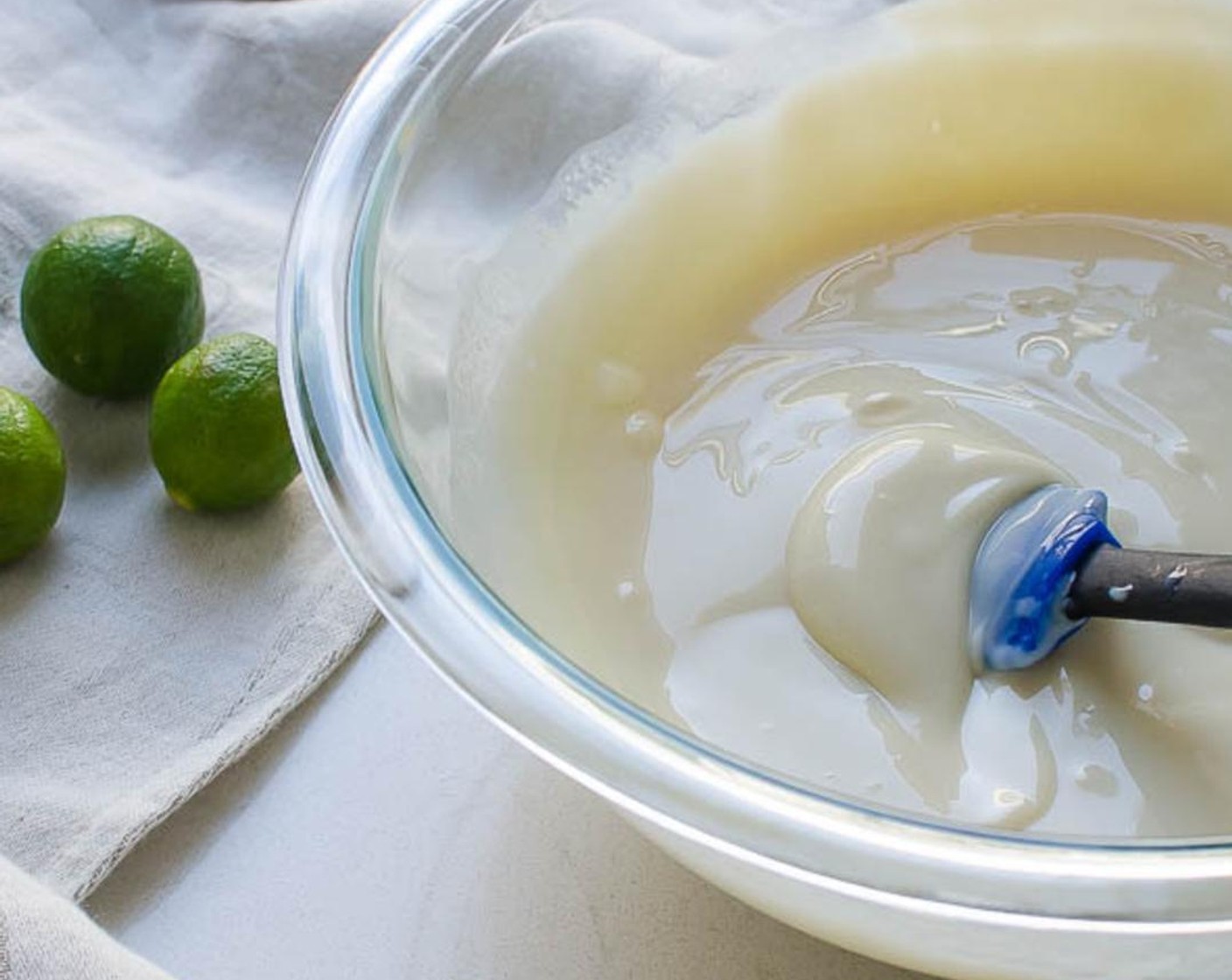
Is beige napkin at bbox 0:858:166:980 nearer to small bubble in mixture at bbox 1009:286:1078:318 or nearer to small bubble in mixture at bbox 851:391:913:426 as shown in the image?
small bubble in mixture at bbox 851:391:913:426

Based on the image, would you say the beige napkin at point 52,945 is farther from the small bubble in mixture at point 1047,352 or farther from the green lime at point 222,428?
the small bubble in mixture at point 1047,352

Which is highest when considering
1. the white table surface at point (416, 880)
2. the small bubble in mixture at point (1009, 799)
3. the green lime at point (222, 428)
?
the small bubble in mixture at point (1009, 799)

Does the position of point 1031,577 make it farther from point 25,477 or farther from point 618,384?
point 25,477

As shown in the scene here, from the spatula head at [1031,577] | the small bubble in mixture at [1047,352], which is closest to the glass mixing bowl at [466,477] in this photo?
the spatula head at [1031,577]

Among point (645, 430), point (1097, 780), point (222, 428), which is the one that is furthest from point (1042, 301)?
point (222, 428)

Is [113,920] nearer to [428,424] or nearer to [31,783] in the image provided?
[31,783]

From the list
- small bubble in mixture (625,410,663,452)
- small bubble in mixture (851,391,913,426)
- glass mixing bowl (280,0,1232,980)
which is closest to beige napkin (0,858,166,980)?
glass mixing bowl (280,0,1232,980)

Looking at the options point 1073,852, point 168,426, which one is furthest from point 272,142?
point 1073,852
